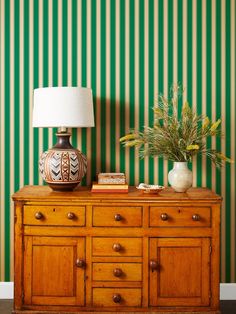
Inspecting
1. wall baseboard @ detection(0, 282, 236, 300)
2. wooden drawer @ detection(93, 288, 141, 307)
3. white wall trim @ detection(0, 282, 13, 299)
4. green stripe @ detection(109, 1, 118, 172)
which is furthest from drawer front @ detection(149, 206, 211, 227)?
white wall trim @ detection(0, 282, 13, 299)

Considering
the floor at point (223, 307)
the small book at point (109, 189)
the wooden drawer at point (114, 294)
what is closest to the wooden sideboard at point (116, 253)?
the wooden drawer at point (114, 294)

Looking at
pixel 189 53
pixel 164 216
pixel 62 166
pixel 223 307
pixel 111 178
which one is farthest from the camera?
pixel 189 53

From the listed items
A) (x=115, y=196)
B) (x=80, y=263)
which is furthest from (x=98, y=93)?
(x=80, y=263)

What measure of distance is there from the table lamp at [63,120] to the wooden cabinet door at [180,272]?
2.06ft

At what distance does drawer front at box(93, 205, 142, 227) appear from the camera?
288 centimetres

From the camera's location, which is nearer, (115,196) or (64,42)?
(115,196)

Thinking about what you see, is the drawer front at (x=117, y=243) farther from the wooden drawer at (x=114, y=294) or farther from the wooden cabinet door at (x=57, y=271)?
the wooden drawer at (x=114, y=294)

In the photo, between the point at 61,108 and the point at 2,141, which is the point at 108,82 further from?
the point at 2,141

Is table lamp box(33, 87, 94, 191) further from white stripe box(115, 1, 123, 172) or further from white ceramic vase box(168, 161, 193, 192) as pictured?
white ceramic vase box(168, 161, 193, 192)

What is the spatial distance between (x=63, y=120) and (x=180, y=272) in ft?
3.61

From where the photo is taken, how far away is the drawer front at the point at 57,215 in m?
A: 2.88

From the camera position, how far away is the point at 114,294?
2.88 metres

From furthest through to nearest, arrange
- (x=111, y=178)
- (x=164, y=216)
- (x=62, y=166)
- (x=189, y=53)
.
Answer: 1. (x=189, y=53)
2. (x=111, y=178)
3. (x=62, y=166)
4. (x=164, y=216)

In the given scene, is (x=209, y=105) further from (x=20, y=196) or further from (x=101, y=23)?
(x=20, y=196)
